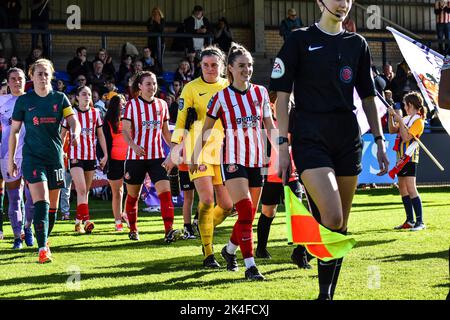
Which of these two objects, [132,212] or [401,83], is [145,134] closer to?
[132,212]

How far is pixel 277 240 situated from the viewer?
11727 millimetres

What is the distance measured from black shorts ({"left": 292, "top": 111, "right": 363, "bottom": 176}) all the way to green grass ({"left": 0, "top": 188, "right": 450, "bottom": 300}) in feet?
4.11

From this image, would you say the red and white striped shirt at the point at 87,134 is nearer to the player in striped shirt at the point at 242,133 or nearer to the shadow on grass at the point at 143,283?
the shadow on grass at the point at 143,283

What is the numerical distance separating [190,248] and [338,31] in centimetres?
500

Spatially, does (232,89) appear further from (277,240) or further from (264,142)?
(277,240)

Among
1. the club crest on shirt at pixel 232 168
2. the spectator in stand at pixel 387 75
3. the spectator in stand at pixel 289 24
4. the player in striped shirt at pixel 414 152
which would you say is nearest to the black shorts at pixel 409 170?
the player in striped shirt at pixel 414 152

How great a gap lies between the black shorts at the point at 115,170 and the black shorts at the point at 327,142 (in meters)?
7.26

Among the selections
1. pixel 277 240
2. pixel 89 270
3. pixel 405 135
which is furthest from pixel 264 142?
pixel 405 135

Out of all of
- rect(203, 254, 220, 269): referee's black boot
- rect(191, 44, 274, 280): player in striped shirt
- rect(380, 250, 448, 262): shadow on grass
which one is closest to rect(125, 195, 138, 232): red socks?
rect(203, 254, 220, 269): referee's black boot

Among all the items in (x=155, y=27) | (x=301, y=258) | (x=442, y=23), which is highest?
(x=442, y=23)

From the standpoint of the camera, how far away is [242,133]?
28.2 feet

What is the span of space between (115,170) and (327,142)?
298 inches

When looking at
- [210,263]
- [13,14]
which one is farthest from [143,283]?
[13,14]

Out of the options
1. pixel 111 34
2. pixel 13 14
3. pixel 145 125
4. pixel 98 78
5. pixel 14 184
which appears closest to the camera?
pixel 14 184
